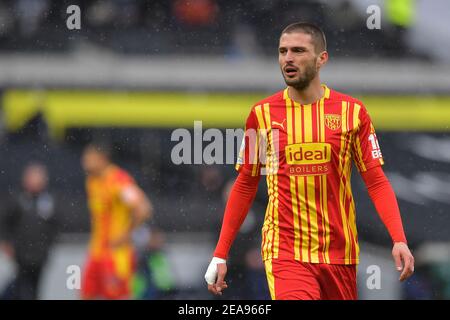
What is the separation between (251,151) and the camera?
4621 millimetres

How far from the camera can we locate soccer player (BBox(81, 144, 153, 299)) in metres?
8.38

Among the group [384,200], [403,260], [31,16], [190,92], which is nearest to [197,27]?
[190,92]

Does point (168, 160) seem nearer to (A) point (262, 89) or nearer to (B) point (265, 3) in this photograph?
(A) point (262, 89)

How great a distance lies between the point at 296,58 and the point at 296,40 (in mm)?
77

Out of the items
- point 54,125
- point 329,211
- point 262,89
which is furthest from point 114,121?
point 329,211

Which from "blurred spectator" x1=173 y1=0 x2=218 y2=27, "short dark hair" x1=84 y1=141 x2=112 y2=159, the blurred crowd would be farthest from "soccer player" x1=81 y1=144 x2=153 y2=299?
"blurred spectator" x1=173 y1=0 x2=218 y2=27

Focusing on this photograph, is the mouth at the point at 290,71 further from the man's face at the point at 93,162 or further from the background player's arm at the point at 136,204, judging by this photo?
the man's face at the point at 93,162

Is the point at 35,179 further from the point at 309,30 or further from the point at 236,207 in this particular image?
the point at 309,30

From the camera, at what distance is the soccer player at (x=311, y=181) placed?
14.8ft

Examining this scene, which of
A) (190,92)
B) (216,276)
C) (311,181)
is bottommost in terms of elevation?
(216,276)

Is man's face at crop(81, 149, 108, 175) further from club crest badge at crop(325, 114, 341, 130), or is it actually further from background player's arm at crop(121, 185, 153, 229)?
club crest badge at crop(325, 114, 341, 130)

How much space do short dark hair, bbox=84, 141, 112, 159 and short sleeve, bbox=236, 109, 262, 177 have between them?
4223 mm
